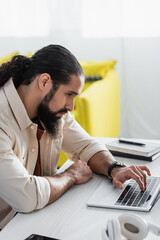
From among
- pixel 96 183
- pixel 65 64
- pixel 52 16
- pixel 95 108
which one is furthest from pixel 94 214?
pixel 52 16

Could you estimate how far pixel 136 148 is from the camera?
178 centimetres

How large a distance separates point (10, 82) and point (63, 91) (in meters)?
0.23

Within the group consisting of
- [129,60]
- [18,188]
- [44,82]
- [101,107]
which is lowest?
[101,107]

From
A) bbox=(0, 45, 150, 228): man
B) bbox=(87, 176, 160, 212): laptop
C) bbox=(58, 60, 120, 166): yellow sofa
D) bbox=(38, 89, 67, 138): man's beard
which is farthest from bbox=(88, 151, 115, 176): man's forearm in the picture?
bbox=(58, 60, 120, 166): yellow sofa

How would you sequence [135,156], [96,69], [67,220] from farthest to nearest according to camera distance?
[96,69] < [135,156] < [67,220]

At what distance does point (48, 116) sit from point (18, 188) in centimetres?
40

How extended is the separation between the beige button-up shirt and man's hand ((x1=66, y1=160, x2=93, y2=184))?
13cm

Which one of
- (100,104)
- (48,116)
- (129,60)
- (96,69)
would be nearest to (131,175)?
(48,116)

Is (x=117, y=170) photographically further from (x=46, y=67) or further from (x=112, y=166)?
(x=46, y=67)

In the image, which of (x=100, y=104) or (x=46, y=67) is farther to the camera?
(x=100, y=104)

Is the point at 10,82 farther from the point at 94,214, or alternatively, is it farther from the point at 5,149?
the point at 94,214

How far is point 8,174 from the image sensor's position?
50.8 inches

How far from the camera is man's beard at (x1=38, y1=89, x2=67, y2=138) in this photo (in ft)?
5.12

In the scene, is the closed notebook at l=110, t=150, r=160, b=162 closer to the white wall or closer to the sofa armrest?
the sofa armrest
